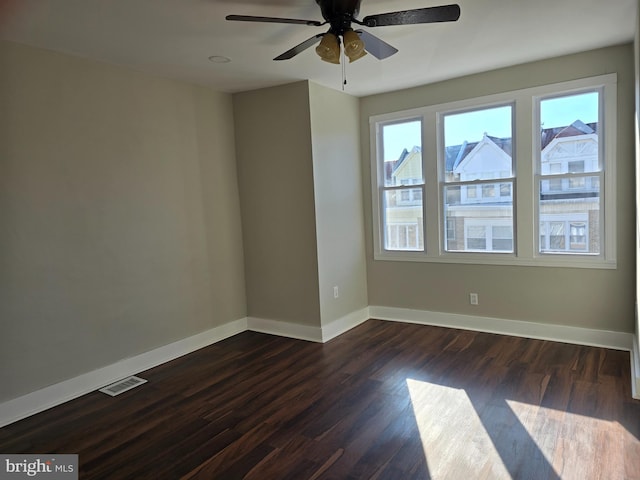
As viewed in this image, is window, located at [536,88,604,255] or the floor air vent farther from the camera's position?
A: window, located at [536,88,604,255]

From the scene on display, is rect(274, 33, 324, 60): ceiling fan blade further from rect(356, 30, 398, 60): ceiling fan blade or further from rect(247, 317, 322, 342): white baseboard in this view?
rect(247, 317, 322, 342): white baseboard

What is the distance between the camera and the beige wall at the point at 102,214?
2.93 m

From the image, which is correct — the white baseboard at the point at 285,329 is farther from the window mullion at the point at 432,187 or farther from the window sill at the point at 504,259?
the window mullion at the point at 432,187

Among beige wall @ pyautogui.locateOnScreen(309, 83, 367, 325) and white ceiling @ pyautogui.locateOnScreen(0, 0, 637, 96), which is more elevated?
white ceiling @ pyautogui.locateOnScreen(0, 0, 637, 96)

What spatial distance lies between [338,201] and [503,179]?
163 centimetres

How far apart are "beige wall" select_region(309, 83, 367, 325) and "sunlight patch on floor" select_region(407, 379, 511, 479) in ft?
5.09

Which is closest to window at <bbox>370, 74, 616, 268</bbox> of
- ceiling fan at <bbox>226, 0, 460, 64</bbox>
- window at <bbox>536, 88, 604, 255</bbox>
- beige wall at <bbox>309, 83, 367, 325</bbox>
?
window at <bbox>536, 88, 604, 255</bbox>

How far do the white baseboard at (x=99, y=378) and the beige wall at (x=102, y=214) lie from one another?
6 centimetres

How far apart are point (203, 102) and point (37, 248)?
205 cm

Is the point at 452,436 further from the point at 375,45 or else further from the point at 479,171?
the point at 479,171

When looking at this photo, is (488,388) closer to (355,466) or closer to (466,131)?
(355,466)

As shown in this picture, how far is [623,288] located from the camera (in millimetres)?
3625

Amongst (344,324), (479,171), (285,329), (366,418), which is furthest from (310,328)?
(479,171)

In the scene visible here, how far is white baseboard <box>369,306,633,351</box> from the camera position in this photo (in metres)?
3.70
